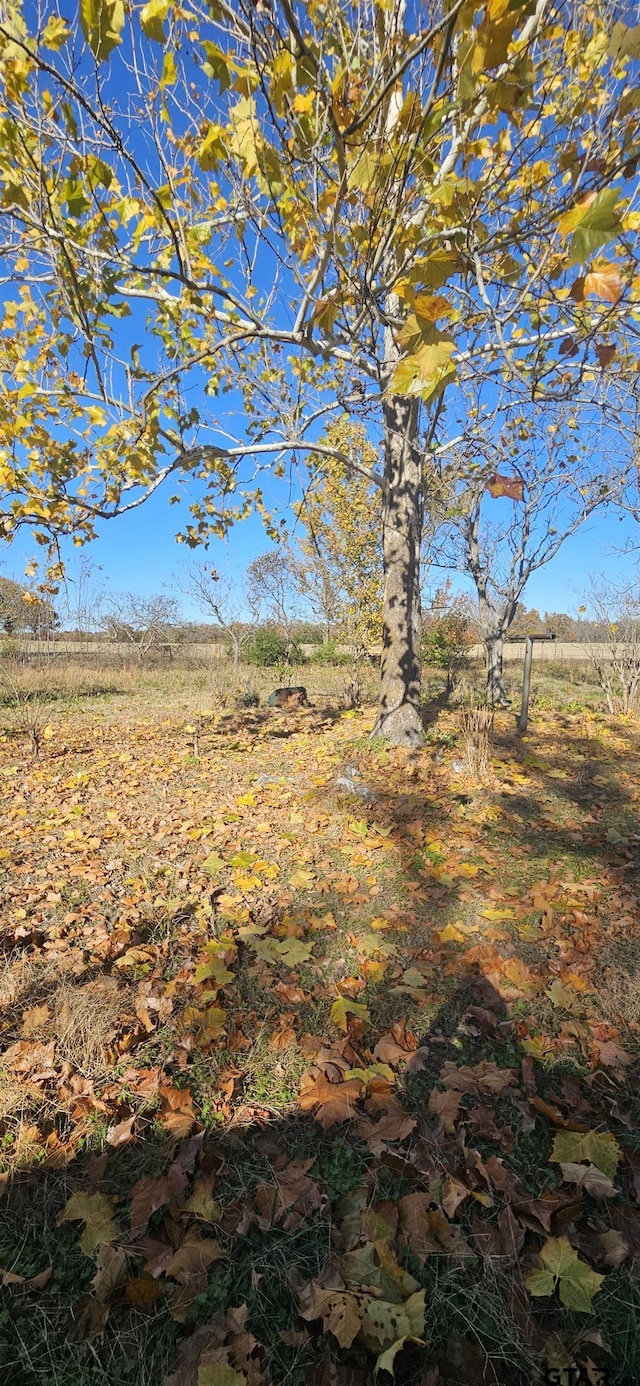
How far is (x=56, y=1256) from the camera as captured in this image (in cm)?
146

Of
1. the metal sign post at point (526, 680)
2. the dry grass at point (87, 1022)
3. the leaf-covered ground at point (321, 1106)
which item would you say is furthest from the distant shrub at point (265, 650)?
the dry grass at point (87, 1022)

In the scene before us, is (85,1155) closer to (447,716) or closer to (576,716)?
(447,716)

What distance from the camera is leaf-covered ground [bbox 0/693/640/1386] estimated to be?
4.25 feet

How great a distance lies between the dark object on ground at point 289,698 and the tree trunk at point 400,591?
3.16 m

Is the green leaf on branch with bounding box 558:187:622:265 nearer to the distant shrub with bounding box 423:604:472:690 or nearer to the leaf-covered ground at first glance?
the leaf-covered ground

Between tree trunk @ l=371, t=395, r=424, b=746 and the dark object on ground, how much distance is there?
10.4ft

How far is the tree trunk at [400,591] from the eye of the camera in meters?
5.78

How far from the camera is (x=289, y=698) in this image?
9.11 metres

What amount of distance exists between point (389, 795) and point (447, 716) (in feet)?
9.24

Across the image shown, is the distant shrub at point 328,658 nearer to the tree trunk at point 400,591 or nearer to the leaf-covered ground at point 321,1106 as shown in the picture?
the tree trunk at point 400,591

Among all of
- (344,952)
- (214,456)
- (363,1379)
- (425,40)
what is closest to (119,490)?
(214,456)

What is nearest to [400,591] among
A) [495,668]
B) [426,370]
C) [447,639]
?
[495,668]

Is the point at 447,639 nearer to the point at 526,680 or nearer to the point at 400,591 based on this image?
the point at 526,680

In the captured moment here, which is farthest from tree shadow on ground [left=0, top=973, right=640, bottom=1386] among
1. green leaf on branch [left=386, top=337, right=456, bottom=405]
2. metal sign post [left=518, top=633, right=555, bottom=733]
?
metal sign post [left=518, top=633, right=555, bottom=733]
